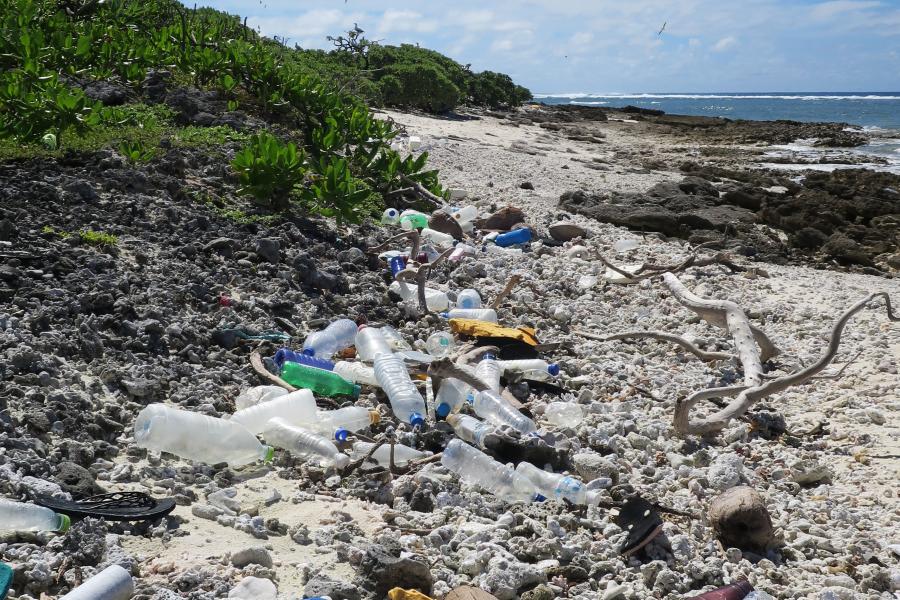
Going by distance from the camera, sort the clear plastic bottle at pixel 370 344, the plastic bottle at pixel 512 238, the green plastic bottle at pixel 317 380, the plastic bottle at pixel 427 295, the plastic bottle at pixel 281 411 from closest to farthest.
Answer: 1. the plastic bottle at pixel 281 411
2. the green plastic bottle at pixel 317 380
3. the clear plastic bottle at pixel 370 344
4. the plastic bottle at pixel 427 295
5. the plastic bottle at pixel 512 238

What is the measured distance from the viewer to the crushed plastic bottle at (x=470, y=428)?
3.69 m

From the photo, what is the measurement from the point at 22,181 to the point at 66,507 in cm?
384

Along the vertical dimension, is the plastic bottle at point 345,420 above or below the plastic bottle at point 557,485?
above

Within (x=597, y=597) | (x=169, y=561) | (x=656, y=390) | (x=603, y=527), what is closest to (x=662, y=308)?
(x=656, y=390)

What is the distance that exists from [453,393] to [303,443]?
3.00 feet

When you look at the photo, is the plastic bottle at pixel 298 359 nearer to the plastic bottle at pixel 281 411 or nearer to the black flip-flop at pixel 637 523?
the plastic bottle at pixel 281 411

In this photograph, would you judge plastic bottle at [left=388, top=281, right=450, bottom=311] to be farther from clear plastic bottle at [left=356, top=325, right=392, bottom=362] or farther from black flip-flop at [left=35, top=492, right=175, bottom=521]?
black flip-flop at [left=35, top=492, right=175, bottom=521]

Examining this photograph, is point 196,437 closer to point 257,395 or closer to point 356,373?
point 257,395

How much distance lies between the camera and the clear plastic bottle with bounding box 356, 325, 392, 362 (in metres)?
4.65

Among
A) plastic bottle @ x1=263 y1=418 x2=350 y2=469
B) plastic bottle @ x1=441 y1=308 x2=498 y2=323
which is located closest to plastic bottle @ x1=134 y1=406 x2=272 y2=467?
plastic bottle @ x1=263 y1=418 x2=350 y2=469

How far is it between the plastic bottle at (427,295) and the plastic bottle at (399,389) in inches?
56.8

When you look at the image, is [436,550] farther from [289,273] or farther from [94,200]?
[94,200]

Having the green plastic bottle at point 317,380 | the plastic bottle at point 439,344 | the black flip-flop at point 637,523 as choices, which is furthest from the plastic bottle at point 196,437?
the plastic bottle at point 439,344

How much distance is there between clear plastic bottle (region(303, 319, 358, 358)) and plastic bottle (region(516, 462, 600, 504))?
169 centimetres
